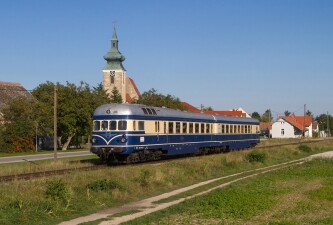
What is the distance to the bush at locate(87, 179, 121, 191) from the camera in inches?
758

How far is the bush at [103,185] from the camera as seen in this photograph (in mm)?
19250

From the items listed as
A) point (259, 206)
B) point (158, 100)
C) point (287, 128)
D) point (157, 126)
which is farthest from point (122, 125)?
point (287, 128)

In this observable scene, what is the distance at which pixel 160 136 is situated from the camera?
32.3m

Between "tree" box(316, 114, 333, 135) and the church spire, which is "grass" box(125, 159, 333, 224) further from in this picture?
"tree" box(316, 114, 333, 135)

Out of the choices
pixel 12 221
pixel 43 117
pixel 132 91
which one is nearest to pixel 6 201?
pixel 12 221

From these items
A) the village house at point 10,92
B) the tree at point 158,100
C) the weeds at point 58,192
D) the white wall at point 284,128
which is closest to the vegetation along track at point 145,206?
the weeds at point 58,192

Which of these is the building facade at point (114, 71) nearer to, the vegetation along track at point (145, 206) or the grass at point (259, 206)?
the vegetation along track at point (145, 206)

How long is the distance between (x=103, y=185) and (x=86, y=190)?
97 cm

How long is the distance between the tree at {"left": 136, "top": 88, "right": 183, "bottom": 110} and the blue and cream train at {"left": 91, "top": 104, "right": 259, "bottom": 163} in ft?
138

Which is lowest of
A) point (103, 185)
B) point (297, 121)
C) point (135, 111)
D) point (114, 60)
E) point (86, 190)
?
point (86, 190)

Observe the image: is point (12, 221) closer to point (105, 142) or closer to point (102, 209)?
point (102, 209)

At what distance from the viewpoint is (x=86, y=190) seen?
61.4ft

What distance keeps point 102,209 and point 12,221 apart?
3696 millimetres

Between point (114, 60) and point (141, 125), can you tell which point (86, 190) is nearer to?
point (141, 125)
